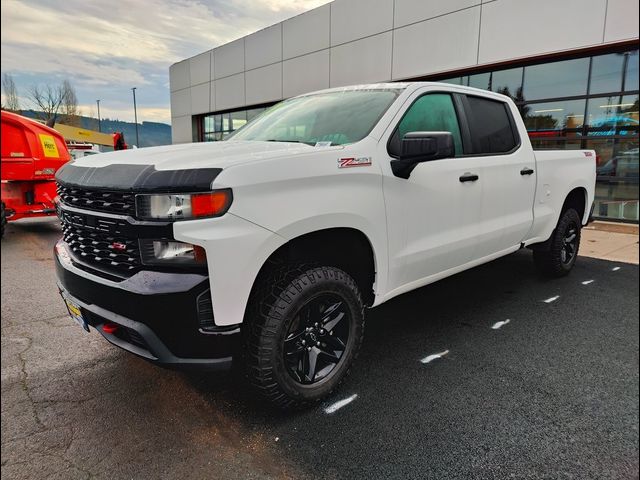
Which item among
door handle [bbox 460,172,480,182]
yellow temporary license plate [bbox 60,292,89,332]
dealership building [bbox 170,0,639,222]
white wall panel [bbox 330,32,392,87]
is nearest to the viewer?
yellow temporary license plate [bbox 60,292,89,332]

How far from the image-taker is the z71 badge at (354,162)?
2.42 metres

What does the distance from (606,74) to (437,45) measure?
12.9 ft

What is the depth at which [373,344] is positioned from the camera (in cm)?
333

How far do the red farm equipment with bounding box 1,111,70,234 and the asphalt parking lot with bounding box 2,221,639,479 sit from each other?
15 cm

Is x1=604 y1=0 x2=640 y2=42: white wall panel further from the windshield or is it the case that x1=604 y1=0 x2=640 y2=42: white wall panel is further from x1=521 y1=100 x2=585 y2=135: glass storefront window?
the windshield

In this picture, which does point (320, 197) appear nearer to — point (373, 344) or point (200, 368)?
point (200, 368)

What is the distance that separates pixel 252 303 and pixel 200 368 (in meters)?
0.39

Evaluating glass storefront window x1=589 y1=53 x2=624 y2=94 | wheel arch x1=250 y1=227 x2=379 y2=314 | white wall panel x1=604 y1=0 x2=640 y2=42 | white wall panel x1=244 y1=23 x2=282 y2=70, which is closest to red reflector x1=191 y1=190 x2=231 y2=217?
wheel arch x1=250 y1=227 x2=379 y2=314

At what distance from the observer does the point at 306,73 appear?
47.4 ft

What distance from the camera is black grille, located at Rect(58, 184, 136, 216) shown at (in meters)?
1.99

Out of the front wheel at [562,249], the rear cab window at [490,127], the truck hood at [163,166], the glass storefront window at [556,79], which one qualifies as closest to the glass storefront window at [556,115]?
the glass storefront window at [556,79]

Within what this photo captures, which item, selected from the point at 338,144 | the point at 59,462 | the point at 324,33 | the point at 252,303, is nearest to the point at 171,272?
the point at 252,303

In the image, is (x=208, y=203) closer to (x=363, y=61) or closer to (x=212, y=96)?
(x=363, y=61)

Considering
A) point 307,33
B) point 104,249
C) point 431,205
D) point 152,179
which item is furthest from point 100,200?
point 307,33
